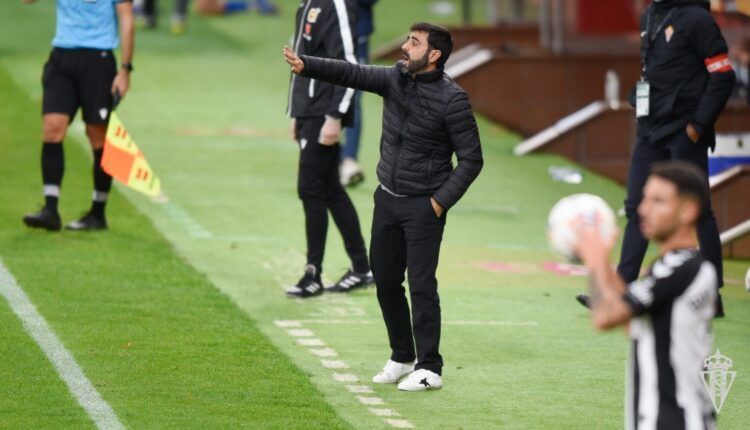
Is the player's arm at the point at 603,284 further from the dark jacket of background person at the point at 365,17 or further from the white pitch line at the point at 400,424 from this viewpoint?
the dark jacket of background person at the point at 365,17

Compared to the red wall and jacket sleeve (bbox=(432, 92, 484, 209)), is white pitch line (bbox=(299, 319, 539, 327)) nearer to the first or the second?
jacket sleeve (bbox=(432, 92, 484, 209))

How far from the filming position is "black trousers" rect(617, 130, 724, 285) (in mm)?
10383

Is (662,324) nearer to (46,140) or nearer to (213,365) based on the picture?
(213,365)

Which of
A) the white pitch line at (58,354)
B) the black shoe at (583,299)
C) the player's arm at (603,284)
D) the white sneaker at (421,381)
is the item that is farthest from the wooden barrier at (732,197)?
the player's arm at (603,284)

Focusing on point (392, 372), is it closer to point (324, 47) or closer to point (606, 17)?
point (324, 47)

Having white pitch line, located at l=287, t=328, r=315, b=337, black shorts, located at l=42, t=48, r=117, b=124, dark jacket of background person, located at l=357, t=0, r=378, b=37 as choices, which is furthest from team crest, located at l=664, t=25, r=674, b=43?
dark jacket of background person, located at l=357, t=0, r=378, b=37

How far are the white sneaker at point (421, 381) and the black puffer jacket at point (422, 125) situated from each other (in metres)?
0.89

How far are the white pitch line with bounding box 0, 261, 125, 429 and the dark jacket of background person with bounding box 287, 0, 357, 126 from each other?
2.19 meters

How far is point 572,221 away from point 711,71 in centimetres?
469

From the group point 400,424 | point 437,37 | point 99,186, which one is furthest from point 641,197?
point 99,186

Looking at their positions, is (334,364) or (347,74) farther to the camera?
(334,364)

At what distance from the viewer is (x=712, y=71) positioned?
→ 1020cm

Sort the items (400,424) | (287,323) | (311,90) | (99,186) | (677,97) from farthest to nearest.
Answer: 1. (99,186)
2. (311,90)
3. (677,97)
4. (287,323)
5. (400,424)

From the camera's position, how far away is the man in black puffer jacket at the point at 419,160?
27.9 ft
